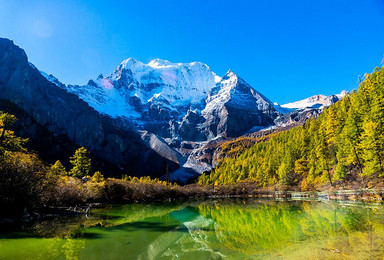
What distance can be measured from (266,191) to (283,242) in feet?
227

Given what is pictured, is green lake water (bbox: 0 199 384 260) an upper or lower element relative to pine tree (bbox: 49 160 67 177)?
lower

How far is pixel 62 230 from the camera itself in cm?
1775

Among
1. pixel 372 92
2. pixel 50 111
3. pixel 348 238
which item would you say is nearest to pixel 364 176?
pixel 372 92

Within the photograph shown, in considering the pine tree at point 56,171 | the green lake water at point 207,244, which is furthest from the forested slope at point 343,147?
the pine tree at point 56,171

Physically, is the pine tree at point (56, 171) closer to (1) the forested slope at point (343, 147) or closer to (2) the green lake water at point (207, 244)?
(2) the green lake water at point (207, 244)

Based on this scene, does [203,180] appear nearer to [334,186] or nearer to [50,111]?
[334,186]

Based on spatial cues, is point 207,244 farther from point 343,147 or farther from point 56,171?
point 343,147

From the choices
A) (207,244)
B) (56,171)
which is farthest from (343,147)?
(56,171)

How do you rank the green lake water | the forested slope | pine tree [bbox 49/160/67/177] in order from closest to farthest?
the green lake water → pine tree [bbox 49/160/67/177] → the forested slope

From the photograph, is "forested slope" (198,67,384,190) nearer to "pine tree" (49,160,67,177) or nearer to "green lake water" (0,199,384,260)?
"green lake water" (0,199,384,260)

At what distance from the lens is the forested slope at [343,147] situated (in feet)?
110

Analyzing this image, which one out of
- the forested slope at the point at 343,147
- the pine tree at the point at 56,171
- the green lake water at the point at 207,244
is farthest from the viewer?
the forested slope at the point at 343,147

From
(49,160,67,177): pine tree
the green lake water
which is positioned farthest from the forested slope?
(49,160,67,177): pine tree

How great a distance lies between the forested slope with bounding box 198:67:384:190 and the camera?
33.6 m
